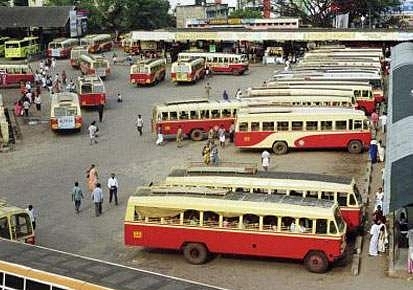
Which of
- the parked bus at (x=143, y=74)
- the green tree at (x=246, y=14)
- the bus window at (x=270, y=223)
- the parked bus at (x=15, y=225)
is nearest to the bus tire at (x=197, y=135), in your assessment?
the parked bus at (x=15, y=225)

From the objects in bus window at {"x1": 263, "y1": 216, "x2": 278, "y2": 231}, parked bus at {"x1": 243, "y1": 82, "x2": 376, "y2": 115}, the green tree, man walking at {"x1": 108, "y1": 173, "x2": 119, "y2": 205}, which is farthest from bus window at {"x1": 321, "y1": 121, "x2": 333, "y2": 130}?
the green tree

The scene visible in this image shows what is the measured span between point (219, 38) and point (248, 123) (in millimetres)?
39057

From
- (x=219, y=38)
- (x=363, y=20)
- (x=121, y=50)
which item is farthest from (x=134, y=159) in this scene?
(x=363, y=20)

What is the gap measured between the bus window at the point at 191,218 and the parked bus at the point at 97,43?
55.9 m

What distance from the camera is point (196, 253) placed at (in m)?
20.4

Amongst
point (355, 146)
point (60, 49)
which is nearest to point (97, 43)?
point (60, 49)

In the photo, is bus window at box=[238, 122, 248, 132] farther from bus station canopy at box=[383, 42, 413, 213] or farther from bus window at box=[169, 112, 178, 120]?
bus station canopy at box=[383, 42, 413, 213]

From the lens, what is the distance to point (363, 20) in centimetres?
9012

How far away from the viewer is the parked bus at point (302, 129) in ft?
105

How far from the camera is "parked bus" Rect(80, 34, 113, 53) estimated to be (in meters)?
75.1

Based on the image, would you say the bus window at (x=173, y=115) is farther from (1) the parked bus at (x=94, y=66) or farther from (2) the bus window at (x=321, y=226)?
(1) the parked bus at (x=94, y=66)

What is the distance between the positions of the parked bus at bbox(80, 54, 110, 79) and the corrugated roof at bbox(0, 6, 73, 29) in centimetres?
2212

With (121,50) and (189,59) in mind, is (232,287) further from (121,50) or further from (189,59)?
(121,50)

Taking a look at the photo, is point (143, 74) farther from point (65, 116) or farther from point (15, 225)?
point (15, 225)
